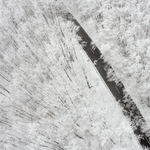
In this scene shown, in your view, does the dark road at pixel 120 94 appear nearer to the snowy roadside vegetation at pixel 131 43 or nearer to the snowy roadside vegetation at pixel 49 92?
the snowy roadside vegetation at pixel 131 43

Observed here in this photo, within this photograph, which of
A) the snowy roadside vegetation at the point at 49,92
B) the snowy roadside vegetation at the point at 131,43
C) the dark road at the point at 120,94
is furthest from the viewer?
the dark road at the point at 120,94

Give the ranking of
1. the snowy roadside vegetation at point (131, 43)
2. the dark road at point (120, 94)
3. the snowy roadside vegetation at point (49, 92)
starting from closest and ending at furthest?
the snowy roadside vegetation at point (131, 43) → the snowy roadside vegetation at point (49, 92) → the dark road at point (120, 94)

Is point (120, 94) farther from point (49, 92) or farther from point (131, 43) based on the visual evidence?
point (49, 92)

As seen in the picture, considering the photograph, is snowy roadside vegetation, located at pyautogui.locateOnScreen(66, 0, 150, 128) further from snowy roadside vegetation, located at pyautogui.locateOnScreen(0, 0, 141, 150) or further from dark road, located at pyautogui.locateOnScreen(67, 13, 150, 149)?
snowy roadside vegetation, located at pyautogui.locateOnScreen(0, 0, 141, 150)

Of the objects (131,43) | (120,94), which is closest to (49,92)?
(120,94)

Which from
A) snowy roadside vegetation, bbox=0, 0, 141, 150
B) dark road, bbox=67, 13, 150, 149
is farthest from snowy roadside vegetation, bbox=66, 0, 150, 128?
snowy roadside vegetation, bbox=0, 0, 141, 150

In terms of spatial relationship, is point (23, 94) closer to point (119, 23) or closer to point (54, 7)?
point (119, 23)

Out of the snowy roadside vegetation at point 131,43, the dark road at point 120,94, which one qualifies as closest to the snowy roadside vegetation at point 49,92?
the dark road at point 120,94

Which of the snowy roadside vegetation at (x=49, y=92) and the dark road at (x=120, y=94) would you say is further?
the dark road at (x=120, y=94)
